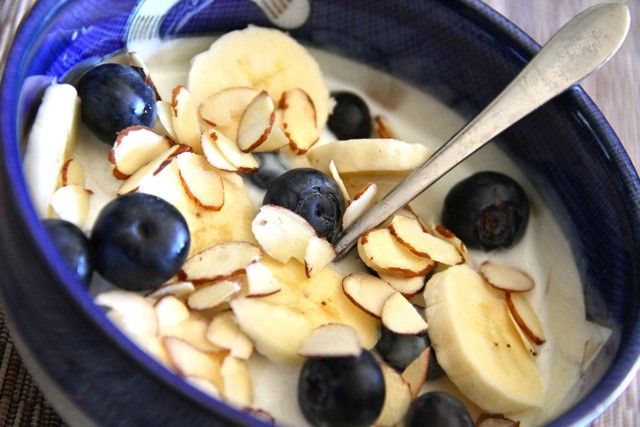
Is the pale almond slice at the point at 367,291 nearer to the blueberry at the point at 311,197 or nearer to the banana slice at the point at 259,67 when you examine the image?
the blueberry at the point at 311,197

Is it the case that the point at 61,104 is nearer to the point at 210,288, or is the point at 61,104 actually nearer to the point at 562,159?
the point at 210,288

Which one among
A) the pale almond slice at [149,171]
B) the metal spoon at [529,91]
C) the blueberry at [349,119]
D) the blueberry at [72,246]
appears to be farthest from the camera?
the blueberry at [349,119]

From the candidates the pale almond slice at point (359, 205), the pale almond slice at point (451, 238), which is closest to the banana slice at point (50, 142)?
the pale almond slice at point (359, 205)

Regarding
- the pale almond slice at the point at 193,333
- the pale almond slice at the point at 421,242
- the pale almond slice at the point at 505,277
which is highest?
the pale almond slice at the point at 505,277

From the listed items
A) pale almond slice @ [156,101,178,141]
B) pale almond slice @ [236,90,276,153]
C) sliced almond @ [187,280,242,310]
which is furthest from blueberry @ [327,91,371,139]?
sliced almond @ [187,280,242,310]

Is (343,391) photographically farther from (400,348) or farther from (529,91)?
(529,91)

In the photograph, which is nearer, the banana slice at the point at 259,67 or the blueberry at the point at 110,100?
the blueberry at the point at 110,100

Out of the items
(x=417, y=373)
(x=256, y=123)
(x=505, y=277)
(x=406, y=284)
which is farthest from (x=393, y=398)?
(x=256, y=123)
